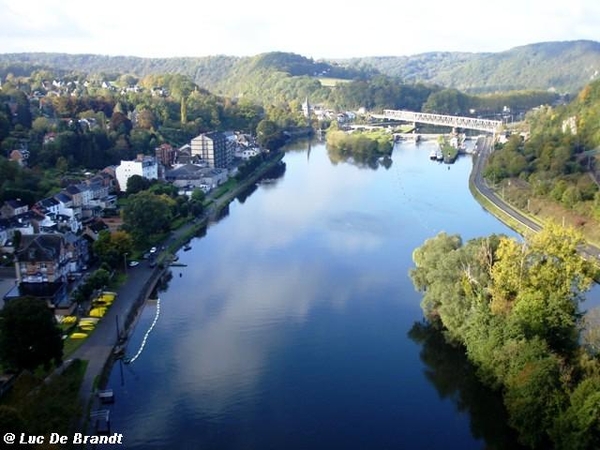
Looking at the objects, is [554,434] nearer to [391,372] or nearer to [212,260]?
[391,372]

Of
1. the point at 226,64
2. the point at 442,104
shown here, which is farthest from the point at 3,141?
the point at 226,64

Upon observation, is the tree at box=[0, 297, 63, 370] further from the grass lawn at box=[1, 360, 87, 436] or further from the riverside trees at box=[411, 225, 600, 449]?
the riverside trees at box=[411, 225, 600, 449]

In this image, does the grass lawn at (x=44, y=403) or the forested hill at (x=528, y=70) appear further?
the forested hill at (x=528, y=70)

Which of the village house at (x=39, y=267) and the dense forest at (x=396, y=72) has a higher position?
the dense forest at (x=396, y=72)

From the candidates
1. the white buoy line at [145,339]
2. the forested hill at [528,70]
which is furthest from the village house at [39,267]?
the forested hill at [528,70]

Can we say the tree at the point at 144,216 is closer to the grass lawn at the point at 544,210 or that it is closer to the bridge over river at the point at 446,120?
the grass lawn at the point at 544,210

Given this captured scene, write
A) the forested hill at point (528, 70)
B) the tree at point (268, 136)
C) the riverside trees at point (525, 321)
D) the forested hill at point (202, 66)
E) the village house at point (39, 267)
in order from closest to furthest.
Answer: the riverside trees at point (525, 321)
the village house at point (39, 267)
the tree at point (268, 136)
the forested hill at point (202, 66)
the forested hill at point (528, 70)
